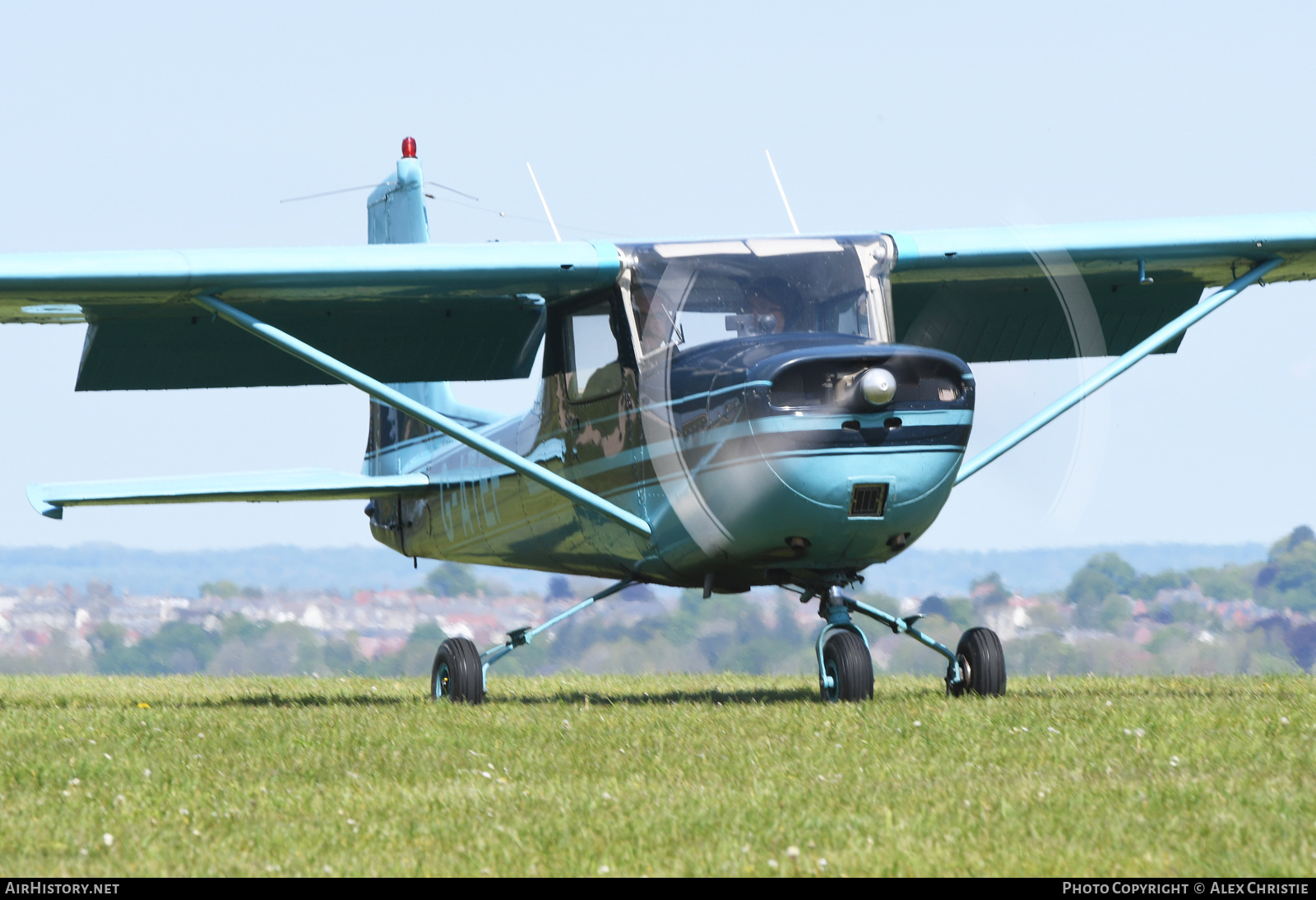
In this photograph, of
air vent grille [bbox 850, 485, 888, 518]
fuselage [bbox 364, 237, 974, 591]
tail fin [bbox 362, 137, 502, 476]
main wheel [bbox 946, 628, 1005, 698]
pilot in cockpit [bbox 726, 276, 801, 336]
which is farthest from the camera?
tail fin [bbox 362, 137, 502, 476]

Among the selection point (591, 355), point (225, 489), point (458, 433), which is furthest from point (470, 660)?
point (225, 489)

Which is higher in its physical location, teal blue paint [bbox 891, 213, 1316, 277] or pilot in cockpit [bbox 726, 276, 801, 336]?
teal blue paint [bbox 891, 213, 1316, 277]

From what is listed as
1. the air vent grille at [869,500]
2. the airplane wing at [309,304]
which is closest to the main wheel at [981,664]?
the air vent grille at [869,500]

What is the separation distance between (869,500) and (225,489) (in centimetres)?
690

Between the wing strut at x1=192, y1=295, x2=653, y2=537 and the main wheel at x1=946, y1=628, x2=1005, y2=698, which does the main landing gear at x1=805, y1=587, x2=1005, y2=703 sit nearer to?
the main wheel at x1=946, y1=628, x2=1005, y2=698

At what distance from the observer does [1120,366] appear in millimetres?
11906

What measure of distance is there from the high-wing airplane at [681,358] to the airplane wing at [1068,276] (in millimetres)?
28

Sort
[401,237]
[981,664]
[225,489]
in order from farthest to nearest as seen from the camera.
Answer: [401,237] → [225,489] → [981,664]

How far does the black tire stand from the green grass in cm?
38

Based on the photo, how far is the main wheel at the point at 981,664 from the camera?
11016 millimetres

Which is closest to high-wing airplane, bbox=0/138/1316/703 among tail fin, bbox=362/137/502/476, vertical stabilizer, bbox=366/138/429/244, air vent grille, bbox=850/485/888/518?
air vent grille, bbox=850/485/888/518

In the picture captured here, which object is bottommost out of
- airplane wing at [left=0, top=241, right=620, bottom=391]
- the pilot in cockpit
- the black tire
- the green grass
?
the green grass

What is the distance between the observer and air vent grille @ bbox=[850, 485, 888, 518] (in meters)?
9.77

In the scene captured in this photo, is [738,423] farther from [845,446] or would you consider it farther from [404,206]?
[404,206]
